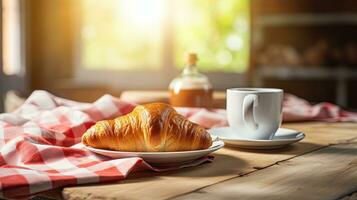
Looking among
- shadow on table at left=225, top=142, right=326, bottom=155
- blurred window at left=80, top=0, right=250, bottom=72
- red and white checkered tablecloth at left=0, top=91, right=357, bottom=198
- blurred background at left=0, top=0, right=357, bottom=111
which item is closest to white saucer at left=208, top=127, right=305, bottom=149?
shadow on table at left=225, top=142, right=326, bottom=155

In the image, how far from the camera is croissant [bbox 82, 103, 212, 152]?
2.95ft

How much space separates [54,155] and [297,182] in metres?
0.37

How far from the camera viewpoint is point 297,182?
31.4 inches

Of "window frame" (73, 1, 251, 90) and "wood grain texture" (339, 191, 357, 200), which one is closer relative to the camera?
"wood grain texture" (339, 191, 357, 200)

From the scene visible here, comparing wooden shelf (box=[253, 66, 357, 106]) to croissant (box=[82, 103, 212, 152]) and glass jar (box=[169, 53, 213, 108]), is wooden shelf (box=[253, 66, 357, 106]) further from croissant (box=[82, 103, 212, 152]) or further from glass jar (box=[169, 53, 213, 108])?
croissant (box=[82, 103, 212, 152])

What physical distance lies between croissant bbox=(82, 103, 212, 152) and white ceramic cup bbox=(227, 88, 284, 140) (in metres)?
0.16

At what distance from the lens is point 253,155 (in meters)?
1.02

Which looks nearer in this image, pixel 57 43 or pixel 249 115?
pixel 249 115

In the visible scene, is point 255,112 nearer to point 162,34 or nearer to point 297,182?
point 297,182

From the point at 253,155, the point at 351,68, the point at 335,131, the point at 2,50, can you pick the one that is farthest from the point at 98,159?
the point at 2,50

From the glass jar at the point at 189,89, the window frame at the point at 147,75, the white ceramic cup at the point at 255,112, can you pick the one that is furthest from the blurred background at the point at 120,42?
the white ceramic cup at the point at 255,112

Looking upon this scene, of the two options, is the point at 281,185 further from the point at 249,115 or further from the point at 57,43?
the point at 57,43

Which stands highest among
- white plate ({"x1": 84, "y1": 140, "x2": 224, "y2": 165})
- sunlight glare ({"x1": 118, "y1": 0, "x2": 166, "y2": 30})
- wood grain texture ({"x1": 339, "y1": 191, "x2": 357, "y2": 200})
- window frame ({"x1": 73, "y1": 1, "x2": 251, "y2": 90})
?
sunlight glare ({"x1": 118, "y1": 0, "x2": 166, "y2": 30})

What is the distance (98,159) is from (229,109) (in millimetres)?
301
